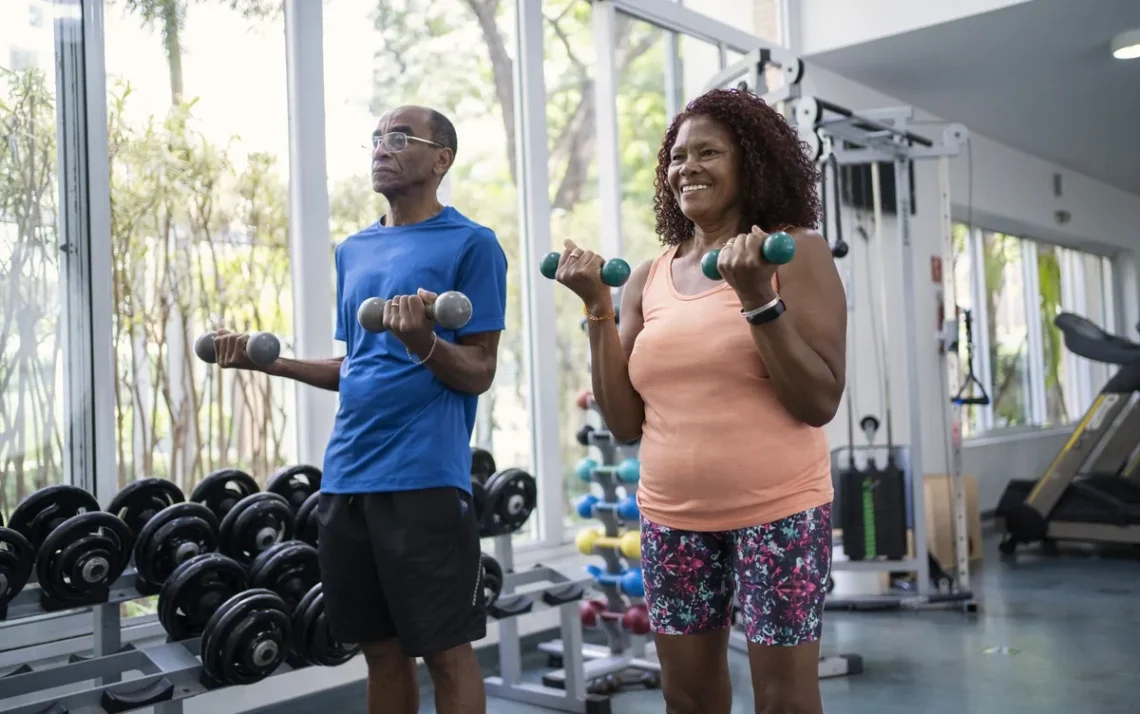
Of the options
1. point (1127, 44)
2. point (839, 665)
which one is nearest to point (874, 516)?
point (839, 665)

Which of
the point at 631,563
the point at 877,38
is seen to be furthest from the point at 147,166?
the point at 877,38

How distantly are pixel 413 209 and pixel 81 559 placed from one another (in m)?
0.93

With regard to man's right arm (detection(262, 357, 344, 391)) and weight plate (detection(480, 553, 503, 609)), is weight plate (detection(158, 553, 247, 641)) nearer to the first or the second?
man's right arm (detection(262, 357, 344, 391))

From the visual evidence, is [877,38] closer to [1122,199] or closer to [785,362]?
[785,362]

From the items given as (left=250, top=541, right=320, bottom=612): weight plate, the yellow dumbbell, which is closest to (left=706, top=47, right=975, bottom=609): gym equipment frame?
the yellow dumbbell

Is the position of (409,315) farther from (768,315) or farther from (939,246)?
(939,246)

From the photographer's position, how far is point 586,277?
1330 millimetres

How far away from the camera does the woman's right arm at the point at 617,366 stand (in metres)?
1.38

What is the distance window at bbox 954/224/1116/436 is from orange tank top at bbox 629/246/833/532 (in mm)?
5527

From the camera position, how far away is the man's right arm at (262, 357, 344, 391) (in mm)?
1786

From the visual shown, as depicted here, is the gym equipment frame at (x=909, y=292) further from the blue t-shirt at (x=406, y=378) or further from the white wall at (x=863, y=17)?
the blue t-shirt at (x=406, y=378)

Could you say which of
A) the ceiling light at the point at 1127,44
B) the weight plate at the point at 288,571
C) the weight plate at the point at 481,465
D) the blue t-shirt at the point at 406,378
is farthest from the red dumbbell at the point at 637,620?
the ceiling light at the point at 1127,44

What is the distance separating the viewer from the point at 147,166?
271 centimetres

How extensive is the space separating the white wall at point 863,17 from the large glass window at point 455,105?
59.7 inches
